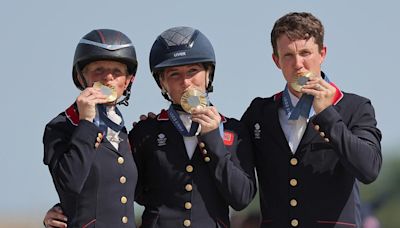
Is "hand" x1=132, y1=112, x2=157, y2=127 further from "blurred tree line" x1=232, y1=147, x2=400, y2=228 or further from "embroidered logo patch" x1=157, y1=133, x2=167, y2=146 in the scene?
"blurred tree line" x1=232, y1=147, x2=400, y2=228

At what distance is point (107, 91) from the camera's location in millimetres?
11969

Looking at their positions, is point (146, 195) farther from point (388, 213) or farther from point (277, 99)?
point (388, 213)

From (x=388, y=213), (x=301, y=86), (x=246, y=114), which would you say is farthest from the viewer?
(x=388, y=213)

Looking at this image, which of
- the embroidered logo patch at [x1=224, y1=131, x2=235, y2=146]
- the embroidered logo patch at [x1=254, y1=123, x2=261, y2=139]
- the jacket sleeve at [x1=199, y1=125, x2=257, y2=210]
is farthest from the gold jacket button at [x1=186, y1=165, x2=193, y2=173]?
the embroidered logo patch at [x1=254, y1=123, x2=261, y2=139]

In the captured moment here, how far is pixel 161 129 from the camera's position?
12.5m

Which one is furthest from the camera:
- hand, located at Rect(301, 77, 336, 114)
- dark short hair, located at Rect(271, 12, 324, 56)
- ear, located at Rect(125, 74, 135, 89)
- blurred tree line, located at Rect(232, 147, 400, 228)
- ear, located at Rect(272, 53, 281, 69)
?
blurred tree line, located at Rect(232, 147, 400, 228)

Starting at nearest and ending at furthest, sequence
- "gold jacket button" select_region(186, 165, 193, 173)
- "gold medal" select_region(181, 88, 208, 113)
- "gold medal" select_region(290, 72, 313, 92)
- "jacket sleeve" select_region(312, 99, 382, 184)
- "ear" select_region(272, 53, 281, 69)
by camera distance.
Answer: "jacket sleeve" select_region(312, 99, 382, 184), "gold medal" select_region(290, 72, 313, 92), "gold medal" select_region(181, 88, 208, 113), "gold jacket button" select_region(186, 165, 193, 173), "ear" select_region(272, 53, 281, 69)

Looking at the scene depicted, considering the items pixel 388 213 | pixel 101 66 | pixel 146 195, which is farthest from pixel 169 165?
pixel 388 213

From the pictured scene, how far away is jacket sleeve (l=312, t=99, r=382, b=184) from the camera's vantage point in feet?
37.7

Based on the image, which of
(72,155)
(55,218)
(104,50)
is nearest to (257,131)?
(104,50)

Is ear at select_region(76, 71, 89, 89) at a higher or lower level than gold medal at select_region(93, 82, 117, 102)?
higher

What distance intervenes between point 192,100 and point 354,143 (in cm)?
163

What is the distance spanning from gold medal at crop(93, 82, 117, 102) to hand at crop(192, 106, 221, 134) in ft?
2.62

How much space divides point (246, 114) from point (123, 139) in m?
1.34
